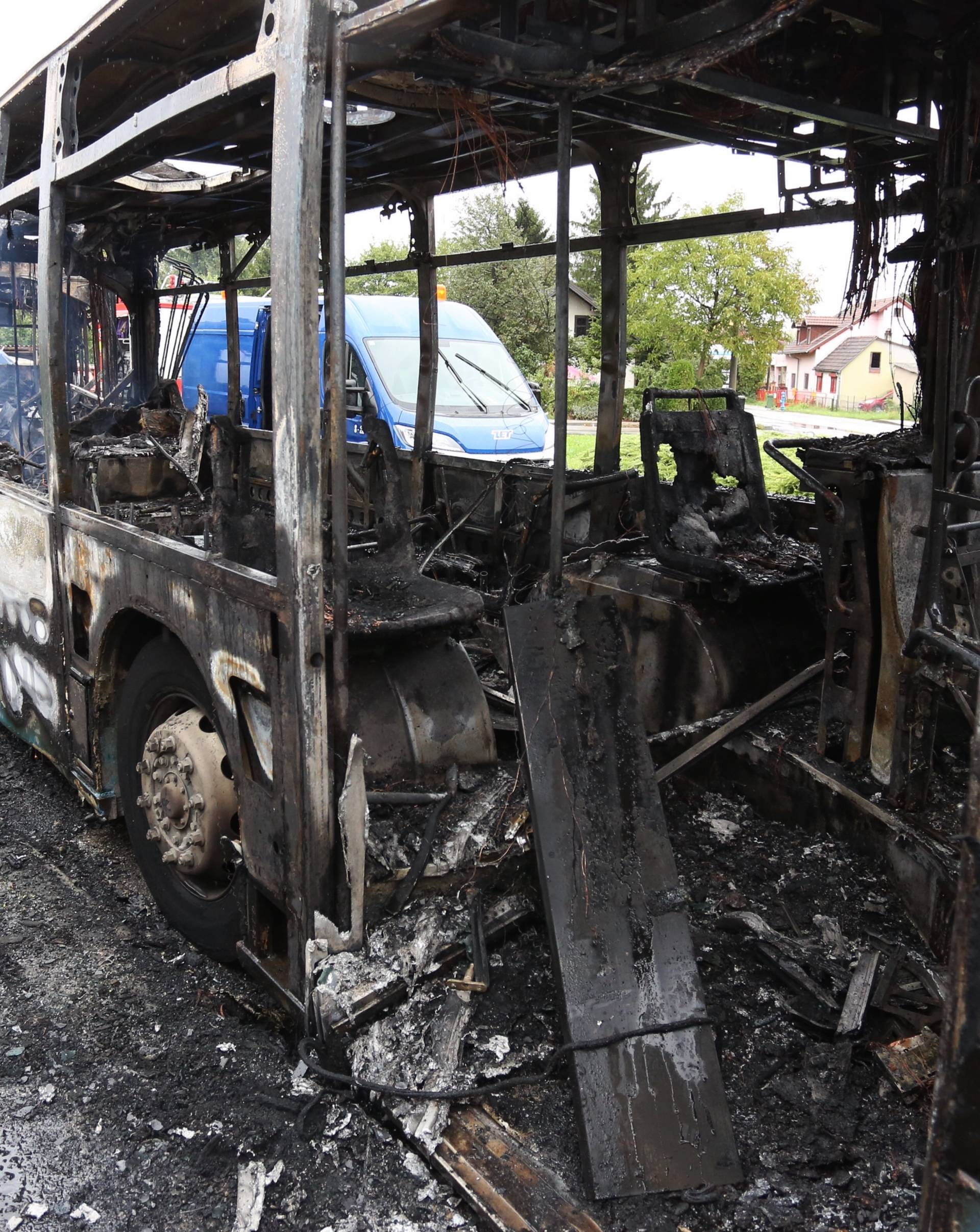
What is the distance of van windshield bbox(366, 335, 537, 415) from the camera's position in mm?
10109

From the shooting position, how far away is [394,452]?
3627mm

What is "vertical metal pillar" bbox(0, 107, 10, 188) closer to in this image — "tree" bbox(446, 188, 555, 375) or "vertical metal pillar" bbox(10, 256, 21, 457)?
"vertical metal pillar" bbox(10, 256, 21, 457)

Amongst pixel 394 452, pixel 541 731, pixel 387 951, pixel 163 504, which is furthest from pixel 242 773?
pixel 163 504

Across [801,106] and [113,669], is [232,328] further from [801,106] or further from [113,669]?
[801,106]

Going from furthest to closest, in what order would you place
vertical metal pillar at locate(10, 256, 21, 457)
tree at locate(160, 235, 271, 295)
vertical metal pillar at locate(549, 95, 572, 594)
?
1. tree at locate(160, 235, 271, 295)
2. vertical metal pillar at locate(10, 256, 21, 457)
3. vertical metal pillar at locate(549, 95, 572, 594)

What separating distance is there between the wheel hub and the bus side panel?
989 millimetres

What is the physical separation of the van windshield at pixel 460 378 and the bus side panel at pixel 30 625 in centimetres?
587

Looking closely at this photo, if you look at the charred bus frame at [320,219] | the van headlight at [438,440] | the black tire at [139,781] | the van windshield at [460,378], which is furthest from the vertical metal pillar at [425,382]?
the van windshield at [460,378]

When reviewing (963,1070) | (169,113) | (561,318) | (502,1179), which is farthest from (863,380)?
(963,1070)

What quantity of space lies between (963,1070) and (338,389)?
6.08 ft

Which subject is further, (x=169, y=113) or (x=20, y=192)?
(x=20, y=192)

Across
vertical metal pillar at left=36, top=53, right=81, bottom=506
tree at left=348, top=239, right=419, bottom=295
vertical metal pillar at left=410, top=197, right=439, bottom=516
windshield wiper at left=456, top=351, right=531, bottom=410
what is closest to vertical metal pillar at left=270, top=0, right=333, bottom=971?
vertical metal pillar at left=36, top=53, right=81, bottom=506

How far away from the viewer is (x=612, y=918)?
8.58 feet

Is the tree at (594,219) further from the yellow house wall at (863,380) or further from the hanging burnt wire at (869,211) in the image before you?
the hanging burnt wire at (869,211)
